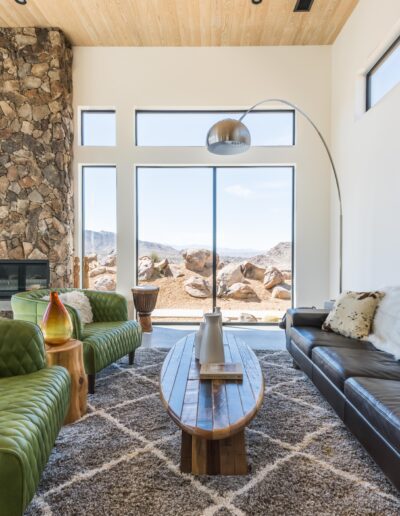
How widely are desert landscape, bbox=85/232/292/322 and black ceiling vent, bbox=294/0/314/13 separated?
294cm

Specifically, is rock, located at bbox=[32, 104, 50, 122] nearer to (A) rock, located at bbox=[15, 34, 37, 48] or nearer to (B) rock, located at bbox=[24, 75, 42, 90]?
(B) rock, located at bbox=[24, 75, 42, 90]

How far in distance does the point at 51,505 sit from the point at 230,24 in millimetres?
5129

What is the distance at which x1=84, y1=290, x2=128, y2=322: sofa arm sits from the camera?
355cm

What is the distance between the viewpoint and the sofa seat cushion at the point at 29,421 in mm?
1281

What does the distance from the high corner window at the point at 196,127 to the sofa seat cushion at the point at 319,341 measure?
3041 millimetres

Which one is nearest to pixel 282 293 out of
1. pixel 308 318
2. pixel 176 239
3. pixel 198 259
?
pixel 198 259

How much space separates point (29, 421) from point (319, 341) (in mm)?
2159

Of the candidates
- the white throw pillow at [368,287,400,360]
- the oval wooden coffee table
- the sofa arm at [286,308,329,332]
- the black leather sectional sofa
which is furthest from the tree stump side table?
the white throw pillow at [368,287,400,360]

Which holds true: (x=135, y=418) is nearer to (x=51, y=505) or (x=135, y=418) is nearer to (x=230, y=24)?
(x=51, y=505)

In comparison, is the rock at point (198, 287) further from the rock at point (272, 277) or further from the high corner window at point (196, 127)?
the high corner window at point (196, 127)

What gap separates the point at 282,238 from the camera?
5.33 metres

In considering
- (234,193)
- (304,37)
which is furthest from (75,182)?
(304,37)

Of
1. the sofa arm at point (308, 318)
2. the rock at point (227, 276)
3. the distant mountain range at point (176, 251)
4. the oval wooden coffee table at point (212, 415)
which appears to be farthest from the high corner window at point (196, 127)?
the oval wooden coffee table at point (212, 415)

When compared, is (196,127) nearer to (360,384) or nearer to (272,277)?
(272,277)
